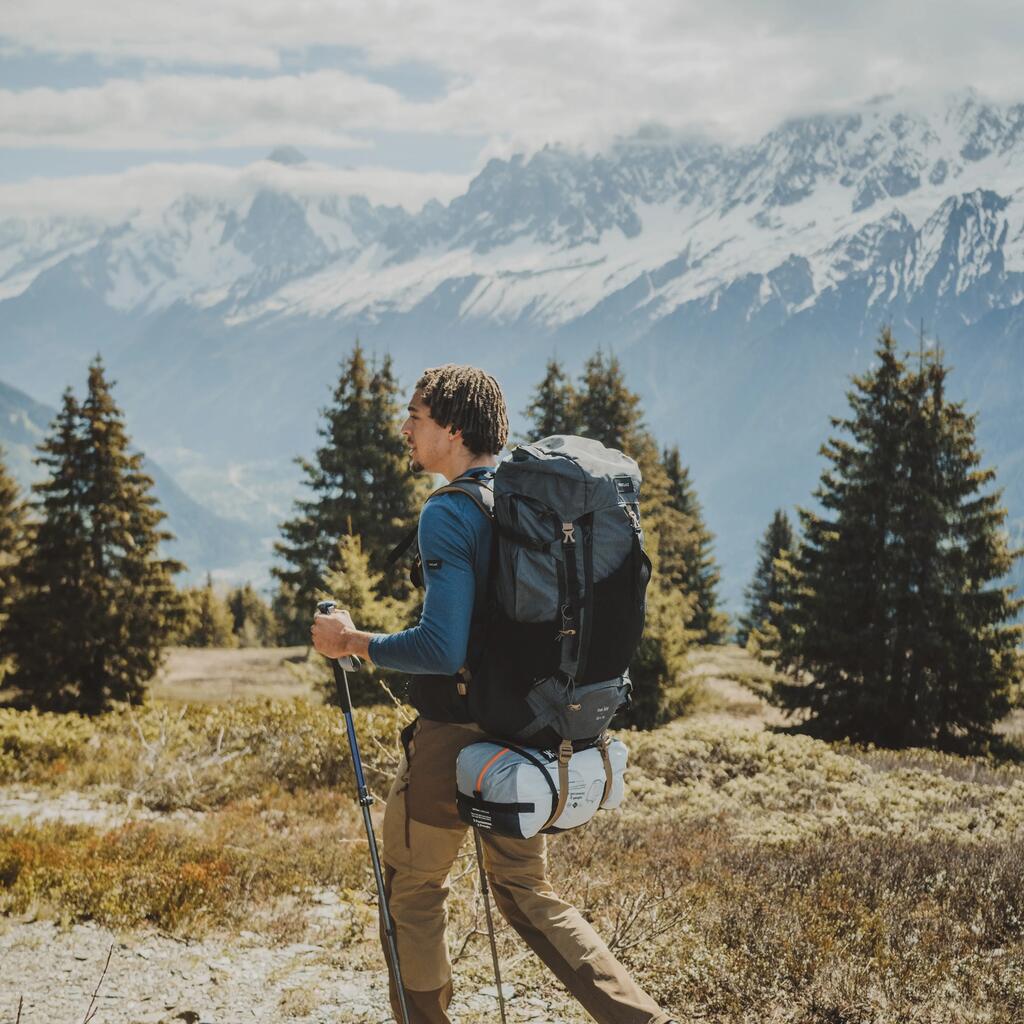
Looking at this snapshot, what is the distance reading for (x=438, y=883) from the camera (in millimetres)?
3818

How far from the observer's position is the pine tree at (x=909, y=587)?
62.8 feet

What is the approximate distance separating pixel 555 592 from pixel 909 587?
18.1m

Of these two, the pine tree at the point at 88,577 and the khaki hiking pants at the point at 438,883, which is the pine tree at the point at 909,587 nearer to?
the khaki hiking pants at the point at 438,883

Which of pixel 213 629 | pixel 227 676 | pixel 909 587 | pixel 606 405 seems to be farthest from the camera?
pixel 213 629

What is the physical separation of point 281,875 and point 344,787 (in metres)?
2.70

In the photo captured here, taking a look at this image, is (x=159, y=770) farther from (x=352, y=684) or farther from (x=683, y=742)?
(x=352, y=684)

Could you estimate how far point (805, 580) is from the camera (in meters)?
20.9

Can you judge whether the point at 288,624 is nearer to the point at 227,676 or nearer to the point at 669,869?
the point at 227,676

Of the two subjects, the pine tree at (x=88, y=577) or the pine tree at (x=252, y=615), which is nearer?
the pine tree at (x=88, y=577)

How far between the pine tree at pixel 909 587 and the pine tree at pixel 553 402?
18091 millimetres

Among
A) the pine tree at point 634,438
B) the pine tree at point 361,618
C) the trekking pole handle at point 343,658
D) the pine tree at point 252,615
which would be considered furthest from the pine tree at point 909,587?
the pine tree at point 252,615

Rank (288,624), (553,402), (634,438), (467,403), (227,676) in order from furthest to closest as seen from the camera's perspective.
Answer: (288,624)
(227,676)
(553,402)
(634,438)
(467,403)

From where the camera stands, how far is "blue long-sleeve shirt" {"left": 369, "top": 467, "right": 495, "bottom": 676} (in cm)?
340

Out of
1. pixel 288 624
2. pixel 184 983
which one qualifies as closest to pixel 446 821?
pixel 184 983
